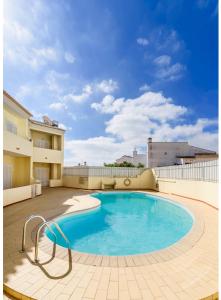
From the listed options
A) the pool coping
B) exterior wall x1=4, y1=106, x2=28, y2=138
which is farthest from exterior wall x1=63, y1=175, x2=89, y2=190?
the pool coping

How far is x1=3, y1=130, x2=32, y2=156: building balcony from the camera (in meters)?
10.2

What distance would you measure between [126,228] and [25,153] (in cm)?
950

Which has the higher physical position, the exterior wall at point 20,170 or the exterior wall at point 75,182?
the exterior wall at point 20,170

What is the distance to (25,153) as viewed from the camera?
Answer: 1261cm

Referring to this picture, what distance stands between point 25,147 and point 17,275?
1056cm

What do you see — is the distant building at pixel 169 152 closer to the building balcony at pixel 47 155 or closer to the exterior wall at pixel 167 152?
the exterior wall at pixel 167 152

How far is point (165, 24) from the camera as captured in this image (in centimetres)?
848

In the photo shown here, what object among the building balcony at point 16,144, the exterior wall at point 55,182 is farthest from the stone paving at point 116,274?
the exterior wall at point 55,182

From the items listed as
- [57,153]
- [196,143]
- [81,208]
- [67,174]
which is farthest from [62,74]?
[196,143]

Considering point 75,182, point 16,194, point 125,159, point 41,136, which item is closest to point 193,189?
point 75,182

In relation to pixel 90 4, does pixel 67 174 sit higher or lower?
lower

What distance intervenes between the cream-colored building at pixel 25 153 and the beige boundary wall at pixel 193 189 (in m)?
12.0

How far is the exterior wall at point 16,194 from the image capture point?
995 cm

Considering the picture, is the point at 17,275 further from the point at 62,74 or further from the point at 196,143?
the point at 196,143
